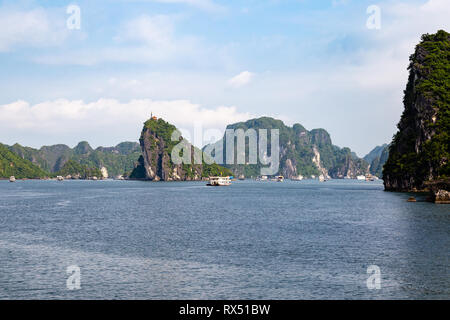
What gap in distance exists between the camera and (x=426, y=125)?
144 metres

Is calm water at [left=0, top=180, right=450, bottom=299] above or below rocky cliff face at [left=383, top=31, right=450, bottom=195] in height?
below

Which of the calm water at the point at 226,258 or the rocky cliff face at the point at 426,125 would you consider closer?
the calm water at the point at 226,258

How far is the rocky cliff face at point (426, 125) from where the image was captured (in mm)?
130875

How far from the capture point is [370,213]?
93250 mm

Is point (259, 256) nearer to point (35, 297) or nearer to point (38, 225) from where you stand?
point (35, 297)

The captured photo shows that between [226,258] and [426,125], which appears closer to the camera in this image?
[226,258]

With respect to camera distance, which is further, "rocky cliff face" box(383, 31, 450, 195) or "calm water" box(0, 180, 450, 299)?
"rocky cliff face" box(383, 31, 450, 195)

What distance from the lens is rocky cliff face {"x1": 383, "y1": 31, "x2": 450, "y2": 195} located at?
429 ft

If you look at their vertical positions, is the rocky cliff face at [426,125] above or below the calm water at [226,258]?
above

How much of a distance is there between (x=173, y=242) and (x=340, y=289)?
88.7 ft

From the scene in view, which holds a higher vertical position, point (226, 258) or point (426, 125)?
point (426, 125)

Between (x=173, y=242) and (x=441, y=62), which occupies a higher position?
(x=441, y=62)
